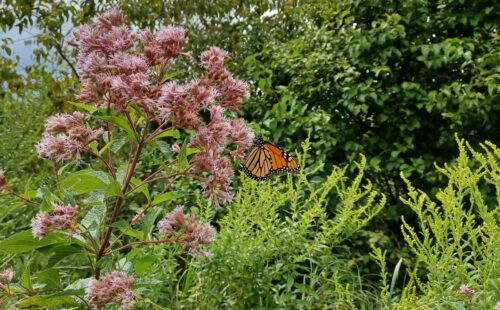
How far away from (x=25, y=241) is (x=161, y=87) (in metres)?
0.57

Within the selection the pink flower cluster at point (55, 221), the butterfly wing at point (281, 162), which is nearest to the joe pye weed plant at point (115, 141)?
the pink flower cluster at point (55, 221)

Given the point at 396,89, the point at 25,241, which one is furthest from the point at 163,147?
the point at 396,89

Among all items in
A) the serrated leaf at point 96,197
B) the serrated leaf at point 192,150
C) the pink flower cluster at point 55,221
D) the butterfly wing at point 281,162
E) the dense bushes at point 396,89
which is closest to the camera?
the pink flower cluster at point 55,221

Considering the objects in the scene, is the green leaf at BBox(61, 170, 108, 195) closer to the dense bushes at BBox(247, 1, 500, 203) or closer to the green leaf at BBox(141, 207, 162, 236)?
the green leaf at BBox(141, 207, 162, 236)

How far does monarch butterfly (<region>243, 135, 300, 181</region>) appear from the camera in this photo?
2361mm

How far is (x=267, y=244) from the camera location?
6.41ft

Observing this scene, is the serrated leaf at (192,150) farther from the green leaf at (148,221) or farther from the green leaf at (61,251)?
the green leaf at (61,251)

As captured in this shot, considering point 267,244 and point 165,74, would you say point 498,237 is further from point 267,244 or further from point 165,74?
point 165,74

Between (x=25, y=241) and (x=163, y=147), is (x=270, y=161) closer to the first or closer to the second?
(x=163, y=147)

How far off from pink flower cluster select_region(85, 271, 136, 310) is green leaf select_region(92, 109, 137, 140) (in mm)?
389

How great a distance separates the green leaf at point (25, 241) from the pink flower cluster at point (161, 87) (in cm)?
23

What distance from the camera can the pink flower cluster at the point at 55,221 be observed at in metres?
1.11

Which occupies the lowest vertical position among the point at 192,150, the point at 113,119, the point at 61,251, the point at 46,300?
the point at 46,300

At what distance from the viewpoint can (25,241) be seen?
47.6 inches
